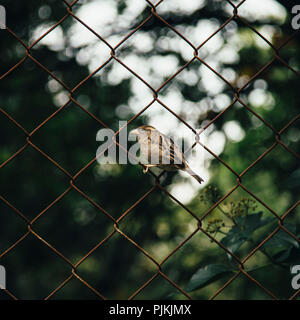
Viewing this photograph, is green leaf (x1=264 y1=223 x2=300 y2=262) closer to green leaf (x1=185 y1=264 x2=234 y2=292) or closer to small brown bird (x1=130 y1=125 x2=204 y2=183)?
green leaf (x1=185 y1=264 x2=234 y2=292)

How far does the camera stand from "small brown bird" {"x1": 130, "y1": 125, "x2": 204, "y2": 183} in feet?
5.63

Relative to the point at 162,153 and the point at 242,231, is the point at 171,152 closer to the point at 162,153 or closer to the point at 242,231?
the point at 162,153

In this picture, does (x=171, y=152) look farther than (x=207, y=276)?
Yes

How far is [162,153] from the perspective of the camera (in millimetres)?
1746

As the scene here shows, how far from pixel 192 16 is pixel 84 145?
6.16 ft

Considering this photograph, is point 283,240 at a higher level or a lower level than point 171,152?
lower

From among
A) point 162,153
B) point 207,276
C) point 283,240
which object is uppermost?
point 162,153

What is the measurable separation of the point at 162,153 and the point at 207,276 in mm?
489

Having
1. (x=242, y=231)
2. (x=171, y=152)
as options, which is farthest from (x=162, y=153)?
(x=242, y=231)

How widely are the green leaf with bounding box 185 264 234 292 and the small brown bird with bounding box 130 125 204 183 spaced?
0.34 meters

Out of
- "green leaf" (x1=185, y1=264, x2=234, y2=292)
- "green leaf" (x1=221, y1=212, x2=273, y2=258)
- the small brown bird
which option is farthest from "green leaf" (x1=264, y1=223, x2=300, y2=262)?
the small brown bird

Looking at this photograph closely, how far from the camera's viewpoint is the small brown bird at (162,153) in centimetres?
172

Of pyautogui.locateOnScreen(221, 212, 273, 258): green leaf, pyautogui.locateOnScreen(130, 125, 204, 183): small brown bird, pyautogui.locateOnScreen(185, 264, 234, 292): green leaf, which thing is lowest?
pyautogui.locateOnScreen(185, 264, 234, 292): green leaf

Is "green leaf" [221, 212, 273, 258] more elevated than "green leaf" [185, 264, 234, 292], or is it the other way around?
"green leaf" [221, 212, 273, 258]
